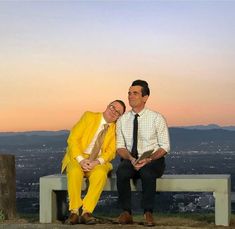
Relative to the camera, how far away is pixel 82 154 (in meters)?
7.39

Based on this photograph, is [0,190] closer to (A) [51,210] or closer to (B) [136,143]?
(A) [51,210]

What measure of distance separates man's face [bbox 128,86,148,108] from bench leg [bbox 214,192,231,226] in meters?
1.35

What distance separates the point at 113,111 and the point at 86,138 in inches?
17.7

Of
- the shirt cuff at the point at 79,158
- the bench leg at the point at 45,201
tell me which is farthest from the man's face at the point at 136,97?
the bench leg at the point at 45,201

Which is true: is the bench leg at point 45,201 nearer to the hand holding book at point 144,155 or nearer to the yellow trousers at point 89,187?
the yellow trousers at point 89,187

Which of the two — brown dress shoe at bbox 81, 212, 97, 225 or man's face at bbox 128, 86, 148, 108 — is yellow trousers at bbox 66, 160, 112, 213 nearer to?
brown dress shoe at bbox 81, 212, 97, 225

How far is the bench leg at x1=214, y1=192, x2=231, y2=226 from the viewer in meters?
7.23

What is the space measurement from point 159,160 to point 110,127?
746mm

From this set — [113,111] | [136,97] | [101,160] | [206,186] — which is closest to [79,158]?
[101,160]

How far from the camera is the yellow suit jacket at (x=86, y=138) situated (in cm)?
737

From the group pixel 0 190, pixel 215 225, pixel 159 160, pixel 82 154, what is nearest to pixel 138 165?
pixel 159 160

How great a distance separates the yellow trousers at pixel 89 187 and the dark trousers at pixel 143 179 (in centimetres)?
20

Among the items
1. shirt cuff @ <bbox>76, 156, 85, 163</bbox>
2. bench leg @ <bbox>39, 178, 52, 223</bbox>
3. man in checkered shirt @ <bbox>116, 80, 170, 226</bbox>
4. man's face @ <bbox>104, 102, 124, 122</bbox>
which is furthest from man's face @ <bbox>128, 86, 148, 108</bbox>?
bench leg @ <bbox>39, 178, 52, 223</bbox>

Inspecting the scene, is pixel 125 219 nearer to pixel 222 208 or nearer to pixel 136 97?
pixel 222 208
